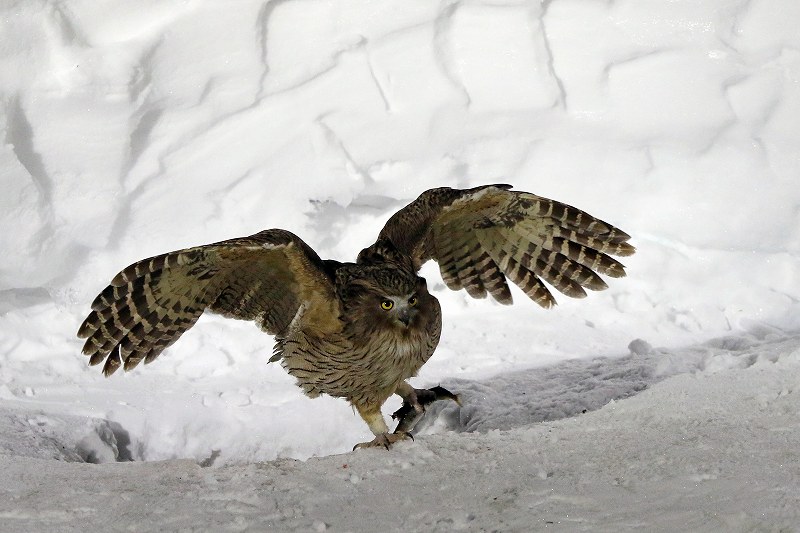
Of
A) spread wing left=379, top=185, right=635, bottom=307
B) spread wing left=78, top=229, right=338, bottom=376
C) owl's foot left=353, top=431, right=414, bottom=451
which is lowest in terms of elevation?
owl's foot left=353, top=431, right=414, bottom=451

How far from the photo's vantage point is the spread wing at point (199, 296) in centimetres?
362

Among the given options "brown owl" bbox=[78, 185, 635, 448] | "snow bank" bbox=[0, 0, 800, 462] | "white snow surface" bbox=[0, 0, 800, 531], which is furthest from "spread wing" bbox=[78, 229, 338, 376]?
"snow bank" bbox=[0, 0, 800, 462]

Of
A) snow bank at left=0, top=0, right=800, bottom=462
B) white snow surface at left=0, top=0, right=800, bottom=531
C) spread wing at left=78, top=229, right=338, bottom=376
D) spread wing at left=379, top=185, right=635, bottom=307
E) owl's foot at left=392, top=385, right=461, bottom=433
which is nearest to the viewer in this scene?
spread wing at left=78, top=229, right=338, bottom=376

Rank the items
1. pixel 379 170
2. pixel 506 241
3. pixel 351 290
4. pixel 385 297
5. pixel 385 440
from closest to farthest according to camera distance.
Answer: pixel 385 297, pixel 351 290, pixel 385 440, pixel 506 241, pixel 379 170

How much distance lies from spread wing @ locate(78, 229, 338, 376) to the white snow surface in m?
0.92

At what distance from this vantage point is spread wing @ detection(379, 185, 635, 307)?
4.02 metres

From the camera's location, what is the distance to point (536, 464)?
3299mm

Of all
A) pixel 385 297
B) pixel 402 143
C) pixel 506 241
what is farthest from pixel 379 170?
pixel 385 297

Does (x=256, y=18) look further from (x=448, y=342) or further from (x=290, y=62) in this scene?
(x=448, y=342)

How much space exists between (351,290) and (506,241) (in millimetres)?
973

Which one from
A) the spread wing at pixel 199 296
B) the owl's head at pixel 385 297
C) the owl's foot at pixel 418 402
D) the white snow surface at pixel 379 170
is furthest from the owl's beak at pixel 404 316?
the white snow surface at pixel 379 170

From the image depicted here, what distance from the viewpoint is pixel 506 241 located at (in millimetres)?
4422

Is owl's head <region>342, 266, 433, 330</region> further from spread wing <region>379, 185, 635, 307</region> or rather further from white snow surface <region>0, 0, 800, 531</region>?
white snow surface <region>0, 0, 800, 531</region>

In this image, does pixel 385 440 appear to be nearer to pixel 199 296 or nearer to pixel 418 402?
pixel 418 402
